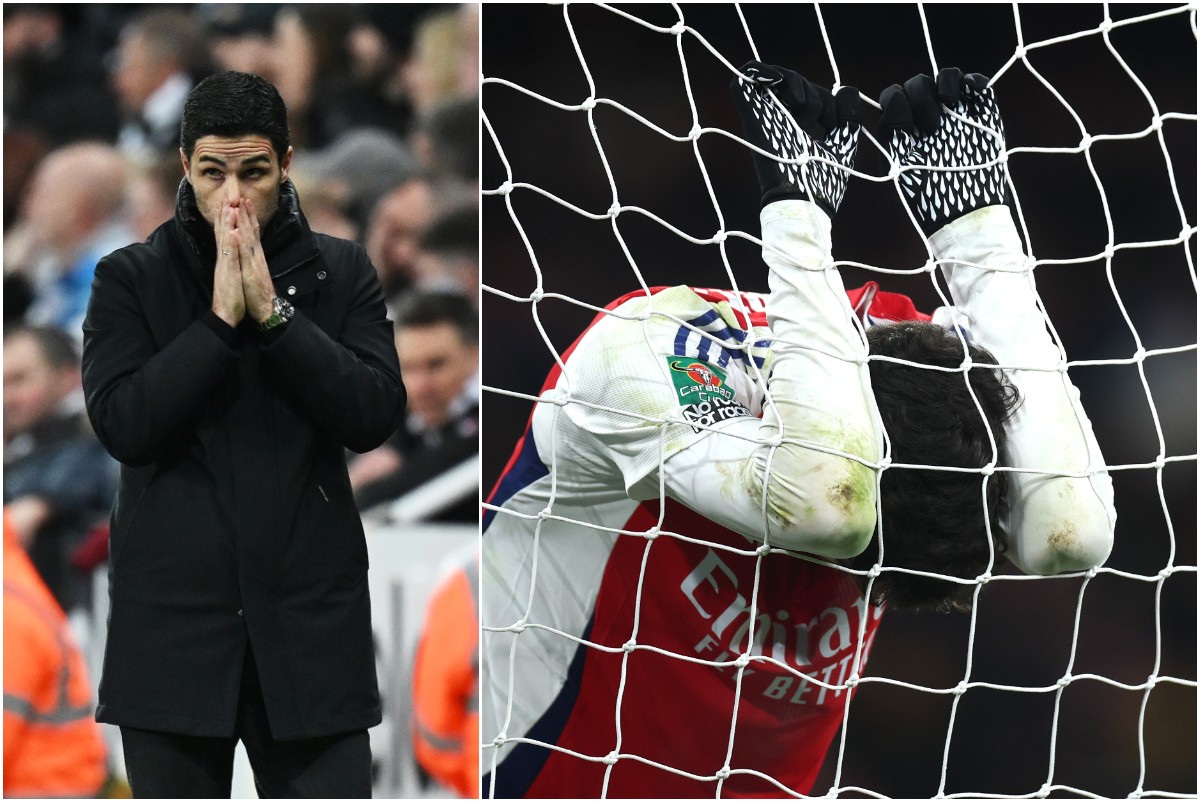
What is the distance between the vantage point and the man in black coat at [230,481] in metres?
1.04

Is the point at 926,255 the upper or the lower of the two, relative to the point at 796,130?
upper

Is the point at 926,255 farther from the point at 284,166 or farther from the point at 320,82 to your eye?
the point at 284,166

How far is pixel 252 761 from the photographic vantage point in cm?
111

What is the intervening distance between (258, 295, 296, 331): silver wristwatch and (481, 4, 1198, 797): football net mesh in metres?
1.54

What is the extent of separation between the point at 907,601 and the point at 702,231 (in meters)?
1.52

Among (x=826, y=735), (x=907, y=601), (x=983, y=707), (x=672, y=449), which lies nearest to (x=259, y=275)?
(x=672, y=449)

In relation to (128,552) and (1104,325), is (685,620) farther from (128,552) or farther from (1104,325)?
(1104,325)

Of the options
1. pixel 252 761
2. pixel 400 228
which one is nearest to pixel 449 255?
pixel 400 228

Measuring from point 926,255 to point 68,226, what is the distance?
1879mm

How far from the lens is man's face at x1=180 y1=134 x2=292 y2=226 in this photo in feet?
3.49

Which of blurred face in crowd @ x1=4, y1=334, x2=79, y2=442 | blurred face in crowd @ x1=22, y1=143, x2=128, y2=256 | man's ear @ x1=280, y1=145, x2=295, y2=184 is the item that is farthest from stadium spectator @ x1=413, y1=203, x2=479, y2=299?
man's ear @ x1=280, y1=145, x2=295, y2=184

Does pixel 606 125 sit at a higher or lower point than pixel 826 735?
higher

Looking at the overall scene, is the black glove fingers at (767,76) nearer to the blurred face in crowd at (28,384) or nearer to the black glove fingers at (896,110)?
the black glove fingers at (896,110)

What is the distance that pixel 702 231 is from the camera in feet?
9.00
